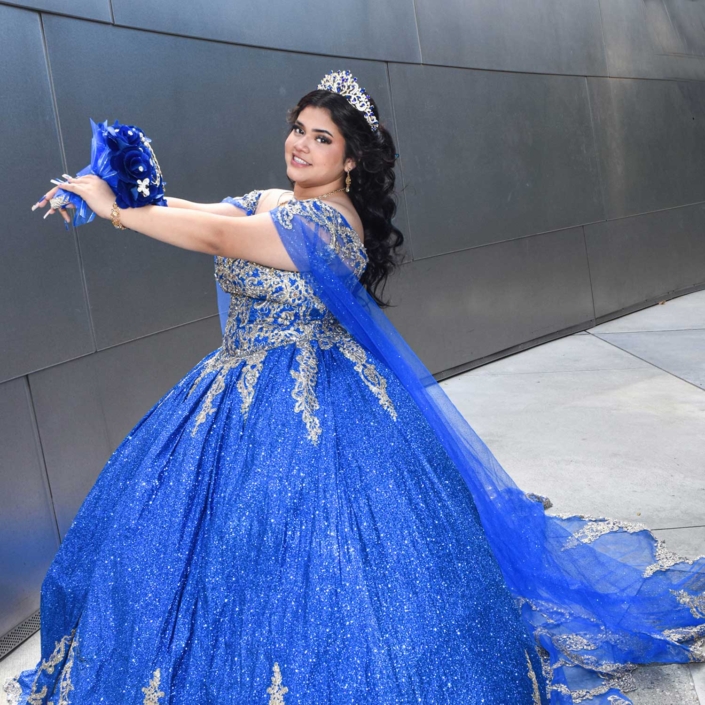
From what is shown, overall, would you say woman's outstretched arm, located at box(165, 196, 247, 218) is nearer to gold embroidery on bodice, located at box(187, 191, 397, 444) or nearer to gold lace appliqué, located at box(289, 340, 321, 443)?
A: gold embroidery on bodice, located at box(187, 191, 397, 444)

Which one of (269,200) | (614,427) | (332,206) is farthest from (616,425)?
(332,206)

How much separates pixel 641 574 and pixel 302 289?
4.56 ft

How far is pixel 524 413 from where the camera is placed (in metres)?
4.77

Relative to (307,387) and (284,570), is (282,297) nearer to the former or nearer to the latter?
(307,387)

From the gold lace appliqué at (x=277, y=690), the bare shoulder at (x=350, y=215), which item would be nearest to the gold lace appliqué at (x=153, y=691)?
the gold lace appliqué at (x=277, y=690)

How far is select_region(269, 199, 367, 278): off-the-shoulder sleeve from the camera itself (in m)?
2.09

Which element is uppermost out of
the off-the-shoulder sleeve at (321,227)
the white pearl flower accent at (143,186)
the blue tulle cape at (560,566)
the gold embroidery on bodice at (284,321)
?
the white pearl flower accent at (143,186)

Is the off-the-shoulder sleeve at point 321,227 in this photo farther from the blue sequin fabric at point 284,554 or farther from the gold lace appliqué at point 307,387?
the gold lace appliqué at point 307,387

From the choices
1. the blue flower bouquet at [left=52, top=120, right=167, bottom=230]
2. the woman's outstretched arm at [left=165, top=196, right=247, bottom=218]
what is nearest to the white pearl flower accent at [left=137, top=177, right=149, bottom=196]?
the blue flower bouquet at [left=52, top=120, right=167, bottom=230]

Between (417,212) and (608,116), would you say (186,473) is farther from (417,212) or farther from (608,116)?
(608,116)

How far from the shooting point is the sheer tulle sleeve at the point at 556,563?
215cm

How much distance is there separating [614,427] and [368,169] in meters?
2.57

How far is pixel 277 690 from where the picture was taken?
173 centimetres

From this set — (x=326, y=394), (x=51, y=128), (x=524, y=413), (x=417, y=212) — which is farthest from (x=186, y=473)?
(x=417, y=212)
